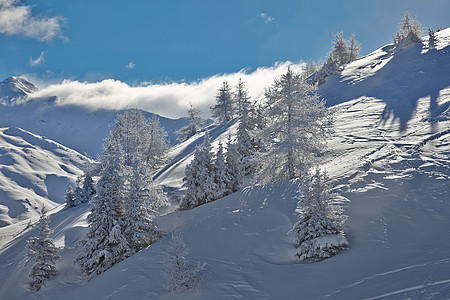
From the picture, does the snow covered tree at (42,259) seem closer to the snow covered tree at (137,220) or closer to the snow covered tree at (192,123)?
the snow covered tree at (137,220)

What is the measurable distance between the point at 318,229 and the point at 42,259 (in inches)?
625

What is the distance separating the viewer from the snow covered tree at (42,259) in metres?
15.6

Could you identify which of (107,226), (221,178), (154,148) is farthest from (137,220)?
(154,148)

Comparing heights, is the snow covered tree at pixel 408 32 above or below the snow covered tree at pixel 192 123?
above

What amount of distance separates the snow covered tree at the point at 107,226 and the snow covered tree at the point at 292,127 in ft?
31.0

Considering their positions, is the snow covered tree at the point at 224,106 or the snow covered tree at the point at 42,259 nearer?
the snow covered tree at the point at 42,259

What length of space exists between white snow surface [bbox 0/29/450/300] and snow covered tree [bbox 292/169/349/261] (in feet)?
1.21

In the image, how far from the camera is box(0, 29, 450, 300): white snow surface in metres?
8.08

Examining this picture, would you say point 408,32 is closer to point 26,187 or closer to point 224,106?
point 224,106

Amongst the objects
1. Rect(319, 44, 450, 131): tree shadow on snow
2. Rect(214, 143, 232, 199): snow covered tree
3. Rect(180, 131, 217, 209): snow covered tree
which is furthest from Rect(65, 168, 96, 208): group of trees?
Rect(319, 44, 450, 131): tree shadow on snow

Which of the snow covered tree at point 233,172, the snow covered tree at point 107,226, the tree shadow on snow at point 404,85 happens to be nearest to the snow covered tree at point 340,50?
the tree shadow on snow at point 404,85

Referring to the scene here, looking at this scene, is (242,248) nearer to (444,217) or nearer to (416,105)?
(444,217)

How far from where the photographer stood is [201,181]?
19.5 meters

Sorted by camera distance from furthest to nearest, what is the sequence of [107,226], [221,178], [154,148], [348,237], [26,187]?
[26,187], [154,148], [221,178], [107,226], [348,237]
